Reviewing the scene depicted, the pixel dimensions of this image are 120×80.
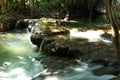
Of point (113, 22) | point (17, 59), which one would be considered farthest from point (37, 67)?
point (113, 22)

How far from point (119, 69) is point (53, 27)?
6.37 m

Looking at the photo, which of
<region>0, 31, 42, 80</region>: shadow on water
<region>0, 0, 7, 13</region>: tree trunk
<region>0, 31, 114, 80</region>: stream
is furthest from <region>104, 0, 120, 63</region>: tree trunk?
<region>0, 0, 7, 13</region>: tree trunk

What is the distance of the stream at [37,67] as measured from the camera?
8.47 meters

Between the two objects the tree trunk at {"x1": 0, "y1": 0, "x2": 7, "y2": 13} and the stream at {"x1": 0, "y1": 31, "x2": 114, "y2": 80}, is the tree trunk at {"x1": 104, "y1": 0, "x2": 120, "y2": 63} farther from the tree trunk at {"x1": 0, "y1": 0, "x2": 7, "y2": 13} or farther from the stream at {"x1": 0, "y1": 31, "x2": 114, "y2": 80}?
the tree trunk at {"x1": 0, "y1": 0, "x2": 7, "y2": 13}

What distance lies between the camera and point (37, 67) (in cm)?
976

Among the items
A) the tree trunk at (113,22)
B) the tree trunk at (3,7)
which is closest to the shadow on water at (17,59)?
the tree trunk at (113,22)

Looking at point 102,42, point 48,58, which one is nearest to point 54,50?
point 48,58

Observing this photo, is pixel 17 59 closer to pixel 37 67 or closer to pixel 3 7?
pixel 37 67

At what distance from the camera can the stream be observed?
847cm

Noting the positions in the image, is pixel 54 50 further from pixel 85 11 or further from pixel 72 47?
pixel 85 11

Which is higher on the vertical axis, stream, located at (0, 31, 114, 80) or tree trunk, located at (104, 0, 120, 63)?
tree trunk, located at (104, 0, 120, 63)

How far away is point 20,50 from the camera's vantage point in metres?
12.6

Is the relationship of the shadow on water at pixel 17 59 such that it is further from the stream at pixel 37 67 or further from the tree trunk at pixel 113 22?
the tree trunk at pixel 113 22

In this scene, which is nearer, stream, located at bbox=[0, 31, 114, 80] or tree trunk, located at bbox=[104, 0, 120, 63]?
tree trunk, located at bbox=[104, 0, 120, 63]
